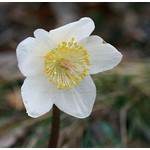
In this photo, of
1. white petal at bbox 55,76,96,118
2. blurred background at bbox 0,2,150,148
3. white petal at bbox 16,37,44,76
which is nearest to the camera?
white petal at bbox 16,37,44,76

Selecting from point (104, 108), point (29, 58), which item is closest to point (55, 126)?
point (29, 58)

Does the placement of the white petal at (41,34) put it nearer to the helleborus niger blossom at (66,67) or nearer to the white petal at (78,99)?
the helleborus niger blossom at (66,67)

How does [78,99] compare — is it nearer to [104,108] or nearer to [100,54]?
[100,54]

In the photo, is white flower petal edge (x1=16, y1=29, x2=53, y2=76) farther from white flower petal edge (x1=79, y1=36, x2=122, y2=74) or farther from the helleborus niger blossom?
white flower petal edge (x1=79, y1=36, x2=122, y2=74)

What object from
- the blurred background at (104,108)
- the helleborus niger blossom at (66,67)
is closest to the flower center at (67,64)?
the helleborus niger blossom at (66,67)

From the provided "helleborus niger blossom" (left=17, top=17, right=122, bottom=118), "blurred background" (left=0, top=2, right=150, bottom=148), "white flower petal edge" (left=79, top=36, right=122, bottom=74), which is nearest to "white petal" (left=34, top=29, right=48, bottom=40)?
"helleborus niger blossom" (left=17, top=17, right=122, bottom=118)
